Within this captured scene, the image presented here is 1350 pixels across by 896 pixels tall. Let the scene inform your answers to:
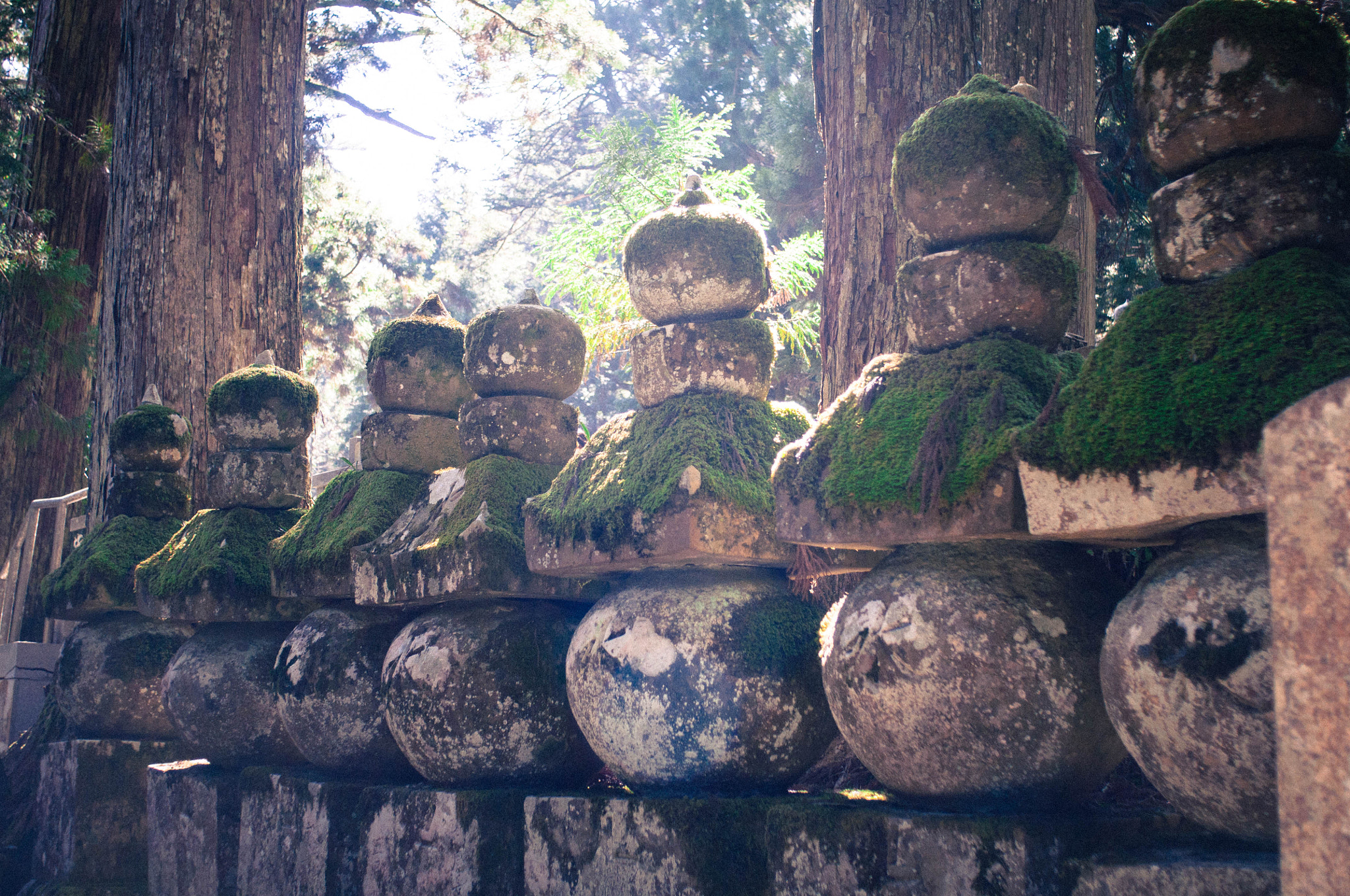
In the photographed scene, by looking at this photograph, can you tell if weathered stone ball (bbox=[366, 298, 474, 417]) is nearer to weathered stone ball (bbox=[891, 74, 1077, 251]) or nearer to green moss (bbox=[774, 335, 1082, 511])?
green moss (bbox=[774, 335, 1082, 511])

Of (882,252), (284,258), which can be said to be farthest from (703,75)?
(882,252)

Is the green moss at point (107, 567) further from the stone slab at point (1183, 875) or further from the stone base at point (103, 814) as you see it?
the stone slab at point (1183, 875)

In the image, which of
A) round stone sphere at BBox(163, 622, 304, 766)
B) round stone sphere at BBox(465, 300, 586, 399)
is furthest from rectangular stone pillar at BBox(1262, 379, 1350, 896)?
round stone sphere at BBox(163, 622, 304, 766)

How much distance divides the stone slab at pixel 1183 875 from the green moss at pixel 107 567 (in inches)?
154

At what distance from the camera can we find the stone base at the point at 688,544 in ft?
7.23

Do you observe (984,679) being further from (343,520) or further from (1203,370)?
(343,520)

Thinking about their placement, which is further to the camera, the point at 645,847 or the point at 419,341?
the point at 419,341

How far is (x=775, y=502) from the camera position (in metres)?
2.23

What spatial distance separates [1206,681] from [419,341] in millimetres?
2609

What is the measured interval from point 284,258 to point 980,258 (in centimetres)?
450

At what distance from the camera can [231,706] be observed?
347 cm

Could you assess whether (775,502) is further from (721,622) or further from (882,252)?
(882,252)

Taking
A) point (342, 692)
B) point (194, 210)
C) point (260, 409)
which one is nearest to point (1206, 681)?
point (342, 692)

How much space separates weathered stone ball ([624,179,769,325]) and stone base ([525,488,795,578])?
609 mm
